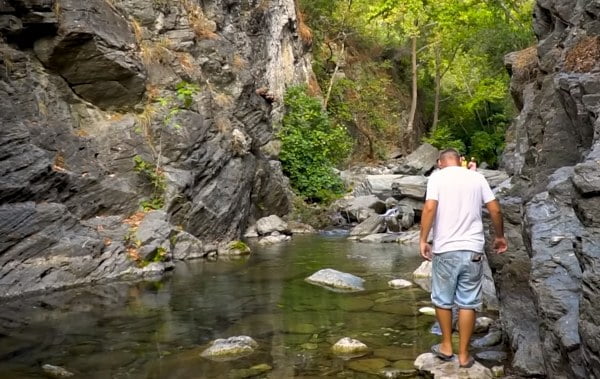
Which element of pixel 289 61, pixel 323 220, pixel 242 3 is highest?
pixel 242 3

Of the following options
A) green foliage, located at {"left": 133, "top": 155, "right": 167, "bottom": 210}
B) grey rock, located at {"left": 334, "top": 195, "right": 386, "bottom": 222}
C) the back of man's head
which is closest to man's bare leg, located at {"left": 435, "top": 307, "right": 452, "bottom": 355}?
the back of man's head

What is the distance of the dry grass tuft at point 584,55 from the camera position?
8.03 meters

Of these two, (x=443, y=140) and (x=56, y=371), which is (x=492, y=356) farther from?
(x=443, y=140)

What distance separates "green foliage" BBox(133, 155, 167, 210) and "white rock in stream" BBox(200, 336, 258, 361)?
27.0ft

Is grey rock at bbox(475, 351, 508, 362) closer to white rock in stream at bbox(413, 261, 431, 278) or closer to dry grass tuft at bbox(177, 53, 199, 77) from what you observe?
white rock in stream at bbox(413, 261, 431, 278)

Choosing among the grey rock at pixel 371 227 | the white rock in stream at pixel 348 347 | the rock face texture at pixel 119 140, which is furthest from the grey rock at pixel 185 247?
the white rock in stream at pixel 348 347

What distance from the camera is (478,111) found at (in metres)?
43.2

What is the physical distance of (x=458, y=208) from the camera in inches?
221

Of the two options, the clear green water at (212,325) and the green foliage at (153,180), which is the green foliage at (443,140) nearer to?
the green foliage at (153,180)

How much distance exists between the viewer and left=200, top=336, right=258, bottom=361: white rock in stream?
6.50 meters

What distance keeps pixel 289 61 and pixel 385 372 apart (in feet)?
81.6

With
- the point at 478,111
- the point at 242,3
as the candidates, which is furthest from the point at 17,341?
the point at 478,111

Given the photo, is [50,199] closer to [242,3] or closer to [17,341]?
[17,341]

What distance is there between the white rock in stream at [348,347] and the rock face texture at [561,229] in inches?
62.1
